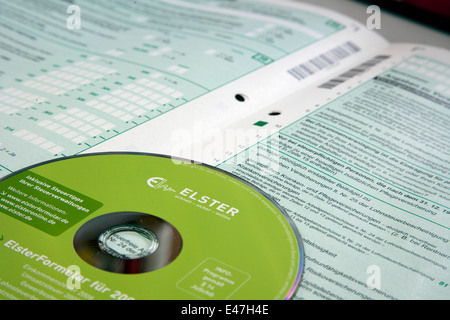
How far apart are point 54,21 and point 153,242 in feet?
1.85

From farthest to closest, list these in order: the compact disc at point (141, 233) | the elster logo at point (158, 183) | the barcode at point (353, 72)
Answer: the barcode at point (353, 72)
the elster logo at point (158, 183)
the compact disc at point (141, 233)

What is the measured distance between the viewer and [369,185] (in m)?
0.61

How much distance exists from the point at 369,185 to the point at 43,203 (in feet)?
1.18

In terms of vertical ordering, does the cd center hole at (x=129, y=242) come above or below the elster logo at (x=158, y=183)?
below

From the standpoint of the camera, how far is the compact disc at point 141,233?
445 mm

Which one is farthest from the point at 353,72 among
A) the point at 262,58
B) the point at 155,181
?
the point at 155,181

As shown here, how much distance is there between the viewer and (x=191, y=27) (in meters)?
0.93

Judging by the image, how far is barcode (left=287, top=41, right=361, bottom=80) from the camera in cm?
83

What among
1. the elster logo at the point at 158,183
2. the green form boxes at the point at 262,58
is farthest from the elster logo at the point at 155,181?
the green form boxes at the point at 262,58

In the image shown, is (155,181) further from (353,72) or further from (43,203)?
(353,72)

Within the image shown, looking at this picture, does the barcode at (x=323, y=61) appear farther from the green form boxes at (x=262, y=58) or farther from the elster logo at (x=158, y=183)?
the elster logo at (x=158, y=183)

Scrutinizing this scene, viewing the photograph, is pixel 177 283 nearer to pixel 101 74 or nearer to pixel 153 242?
pixel 153 242

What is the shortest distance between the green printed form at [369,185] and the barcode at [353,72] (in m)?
0.04
